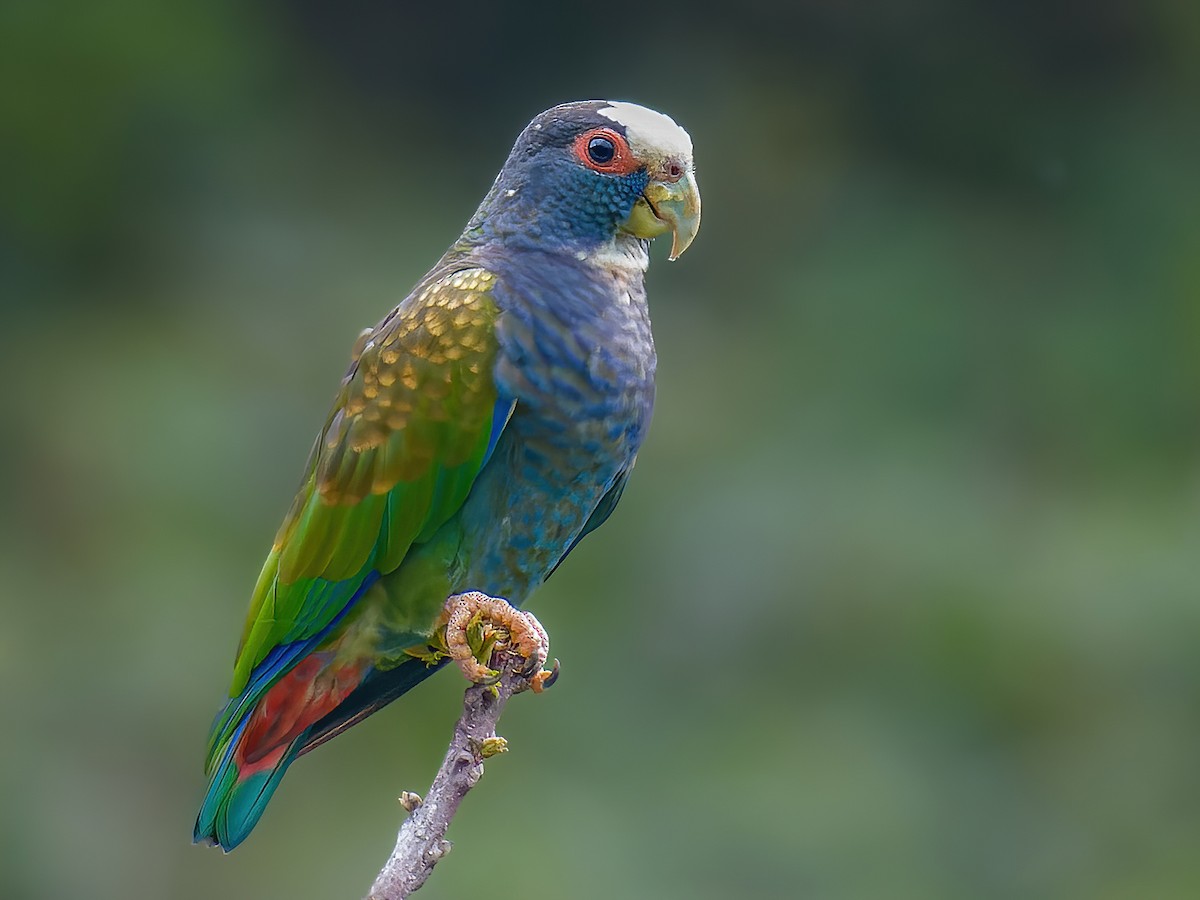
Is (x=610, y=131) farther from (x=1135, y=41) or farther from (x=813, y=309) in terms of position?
(x=1135, y=41)

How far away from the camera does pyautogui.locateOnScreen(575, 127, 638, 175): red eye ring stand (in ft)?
8.06

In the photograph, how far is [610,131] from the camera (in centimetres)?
246

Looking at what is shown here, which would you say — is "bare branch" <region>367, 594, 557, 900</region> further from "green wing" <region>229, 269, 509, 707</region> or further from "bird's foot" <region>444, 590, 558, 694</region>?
"green wing" <region>229, 269, 509, 707</region>

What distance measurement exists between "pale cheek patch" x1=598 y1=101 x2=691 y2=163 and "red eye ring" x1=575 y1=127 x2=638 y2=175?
0.02 m

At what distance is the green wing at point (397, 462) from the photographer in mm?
2361

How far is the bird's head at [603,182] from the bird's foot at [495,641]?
621 millimetres

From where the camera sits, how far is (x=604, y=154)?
247cm

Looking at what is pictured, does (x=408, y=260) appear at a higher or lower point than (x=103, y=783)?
higher

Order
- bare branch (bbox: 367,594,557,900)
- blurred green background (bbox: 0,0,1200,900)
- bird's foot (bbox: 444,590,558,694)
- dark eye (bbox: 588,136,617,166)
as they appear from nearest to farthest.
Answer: bare branch (bbox: 367,594,557,900) → bird's foot (bbox: 444,590,558,694) → dark eye (bbox: 588,136,617,166) → blurred green background (bbox: 0,0,1200,900)

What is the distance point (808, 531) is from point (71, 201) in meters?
3.59

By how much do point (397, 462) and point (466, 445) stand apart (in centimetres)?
12

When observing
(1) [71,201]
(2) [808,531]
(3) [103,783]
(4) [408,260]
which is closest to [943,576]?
(2) [808,531]

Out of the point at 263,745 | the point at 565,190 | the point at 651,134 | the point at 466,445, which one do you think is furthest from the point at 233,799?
the point at 651,134

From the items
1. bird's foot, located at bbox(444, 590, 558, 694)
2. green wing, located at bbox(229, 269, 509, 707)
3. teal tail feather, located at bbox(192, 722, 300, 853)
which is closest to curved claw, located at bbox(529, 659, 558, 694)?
bird's foot, located at bbox(444, 590, 558, 694)
